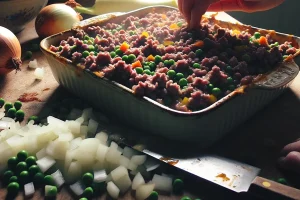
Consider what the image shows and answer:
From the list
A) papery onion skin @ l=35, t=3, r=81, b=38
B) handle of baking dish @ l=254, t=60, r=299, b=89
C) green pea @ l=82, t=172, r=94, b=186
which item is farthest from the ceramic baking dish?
papery onion skin @ l=35, t=3, r=81, b=38

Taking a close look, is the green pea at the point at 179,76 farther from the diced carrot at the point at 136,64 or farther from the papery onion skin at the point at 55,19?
the papery onion skin at the point at 55,19

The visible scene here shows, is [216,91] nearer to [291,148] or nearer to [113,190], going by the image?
[291,148]

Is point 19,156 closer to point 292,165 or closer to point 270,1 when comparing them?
point 292,165

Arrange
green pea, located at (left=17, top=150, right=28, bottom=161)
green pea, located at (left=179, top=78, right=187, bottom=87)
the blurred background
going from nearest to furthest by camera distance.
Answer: green pea, located at (left=17, top=150, right=28, bottom=161)
green pea, located at (left=179, top=78, right=187, bottom=87)
the blurred background

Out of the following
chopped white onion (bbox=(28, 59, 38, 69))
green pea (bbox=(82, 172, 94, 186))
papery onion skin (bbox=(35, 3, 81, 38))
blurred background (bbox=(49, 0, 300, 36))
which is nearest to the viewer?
green pea (bbox=(82, 172, 94, 186))

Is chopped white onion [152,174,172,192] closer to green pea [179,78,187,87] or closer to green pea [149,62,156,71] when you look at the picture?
green pea [179,78,187,87]

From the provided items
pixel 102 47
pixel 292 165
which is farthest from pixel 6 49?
pixel 292 165

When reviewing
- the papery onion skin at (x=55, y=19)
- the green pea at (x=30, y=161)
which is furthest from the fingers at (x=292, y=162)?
the papery onion skin at (x=55, y=19)

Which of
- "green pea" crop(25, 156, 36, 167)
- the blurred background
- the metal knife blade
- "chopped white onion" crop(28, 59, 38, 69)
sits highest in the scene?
the metal knife blade
